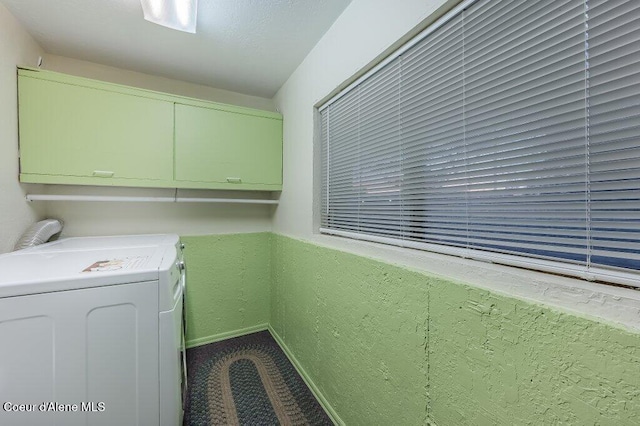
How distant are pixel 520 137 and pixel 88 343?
1.74 m

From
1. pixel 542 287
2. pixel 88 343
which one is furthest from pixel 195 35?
pixel 542 287

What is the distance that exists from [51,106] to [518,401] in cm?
276

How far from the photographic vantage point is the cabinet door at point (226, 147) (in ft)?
6.58

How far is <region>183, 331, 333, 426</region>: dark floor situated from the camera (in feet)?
5.08

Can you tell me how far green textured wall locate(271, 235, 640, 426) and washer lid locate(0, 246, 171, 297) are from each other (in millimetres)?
961

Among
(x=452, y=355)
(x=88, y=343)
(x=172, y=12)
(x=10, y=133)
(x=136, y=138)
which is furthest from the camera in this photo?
(x=136, y=138)

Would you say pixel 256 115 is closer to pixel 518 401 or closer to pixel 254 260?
pixel 254 260

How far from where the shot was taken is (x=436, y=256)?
990 millimetres

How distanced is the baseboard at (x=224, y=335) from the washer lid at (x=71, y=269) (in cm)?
132

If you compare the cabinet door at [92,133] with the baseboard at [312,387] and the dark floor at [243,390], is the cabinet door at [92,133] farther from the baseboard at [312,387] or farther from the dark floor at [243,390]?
the baseboard at [312,387]

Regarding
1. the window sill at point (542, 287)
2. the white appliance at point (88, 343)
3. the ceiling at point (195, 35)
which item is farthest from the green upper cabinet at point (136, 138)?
the window sill at point (542, 287)

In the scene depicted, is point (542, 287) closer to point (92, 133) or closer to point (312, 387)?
point (312, 387)

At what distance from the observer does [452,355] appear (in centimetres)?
85

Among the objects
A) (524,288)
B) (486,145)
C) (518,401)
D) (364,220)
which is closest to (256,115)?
(364,220)
